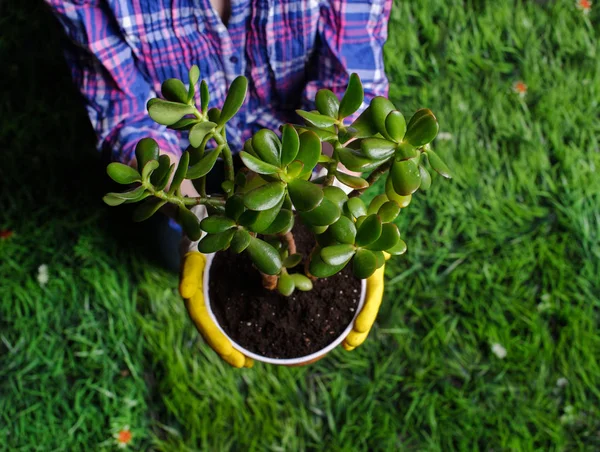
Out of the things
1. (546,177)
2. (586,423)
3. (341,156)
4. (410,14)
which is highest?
(341,156)

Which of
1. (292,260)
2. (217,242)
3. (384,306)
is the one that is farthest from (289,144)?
(384,306)

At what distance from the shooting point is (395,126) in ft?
1.64

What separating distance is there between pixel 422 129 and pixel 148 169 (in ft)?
0.80

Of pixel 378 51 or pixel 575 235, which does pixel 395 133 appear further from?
pixel 575 235

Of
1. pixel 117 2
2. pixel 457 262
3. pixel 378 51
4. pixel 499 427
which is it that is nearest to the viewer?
pixel 117 2

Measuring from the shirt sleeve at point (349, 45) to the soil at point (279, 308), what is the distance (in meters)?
0.29

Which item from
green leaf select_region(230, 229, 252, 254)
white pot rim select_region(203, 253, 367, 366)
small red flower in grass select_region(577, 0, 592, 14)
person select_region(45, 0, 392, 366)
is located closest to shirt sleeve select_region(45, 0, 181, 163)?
person select_region(45, 0, 392, 366)

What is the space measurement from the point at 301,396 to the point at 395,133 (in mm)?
926

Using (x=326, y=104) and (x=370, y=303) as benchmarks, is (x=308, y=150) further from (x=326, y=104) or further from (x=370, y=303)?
(x=370, y=303)

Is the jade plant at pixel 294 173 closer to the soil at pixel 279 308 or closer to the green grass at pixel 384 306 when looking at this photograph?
the soil at pixel 279 308

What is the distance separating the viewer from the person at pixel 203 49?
0.88 meters

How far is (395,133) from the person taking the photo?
506 millimetres

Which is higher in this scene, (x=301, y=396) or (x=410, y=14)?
(x=410, y=14)

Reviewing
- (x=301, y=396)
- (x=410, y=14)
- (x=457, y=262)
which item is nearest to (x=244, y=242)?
(x=301, y=396)
